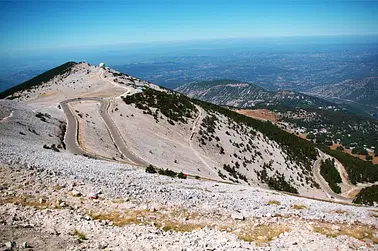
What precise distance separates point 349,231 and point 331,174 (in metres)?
62.0

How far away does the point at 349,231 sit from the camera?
16.4 m

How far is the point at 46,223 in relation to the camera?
40.4ft

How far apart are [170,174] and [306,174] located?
2018 inches

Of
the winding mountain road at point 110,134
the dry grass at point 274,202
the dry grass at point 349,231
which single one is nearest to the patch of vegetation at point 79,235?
the dry grass at point 349,231

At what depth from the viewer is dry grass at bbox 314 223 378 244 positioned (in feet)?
51.4

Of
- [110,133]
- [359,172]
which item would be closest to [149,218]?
[110,133]

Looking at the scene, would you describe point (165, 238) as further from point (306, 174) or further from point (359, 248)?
point (306, 174)

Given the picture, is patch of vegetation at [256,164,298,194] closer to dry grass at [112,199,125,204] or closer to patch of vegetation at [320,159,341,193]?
patch of vegetation at [320,159,341,193]

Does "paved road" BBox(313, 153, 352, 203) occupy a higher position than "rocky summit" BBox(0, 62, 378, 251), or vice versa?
"rocky summit" BBox(0, 62, 378, 251)

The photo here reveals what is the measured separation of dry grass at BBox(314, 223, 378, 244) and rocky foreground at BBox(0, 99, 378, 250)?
17mm

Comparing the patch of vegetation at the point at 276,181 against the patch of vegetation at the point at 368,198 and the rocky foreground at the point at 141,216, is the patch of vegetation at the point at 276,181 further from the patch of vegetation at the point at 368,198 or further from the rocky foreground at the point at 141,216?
the rocky foreground at the point at 141,216

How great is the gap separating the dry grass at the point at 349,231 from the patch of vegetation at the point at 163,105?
149ft

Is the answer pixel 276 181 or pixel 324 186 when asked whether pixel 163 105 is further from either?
pixel 324 186

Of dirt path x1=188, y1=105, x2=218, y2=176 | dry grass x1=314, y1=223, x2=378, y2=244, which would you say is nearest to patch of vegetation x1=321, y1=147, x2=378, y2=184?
dirt path x1=188, y1=105, x2=218, y2=176
